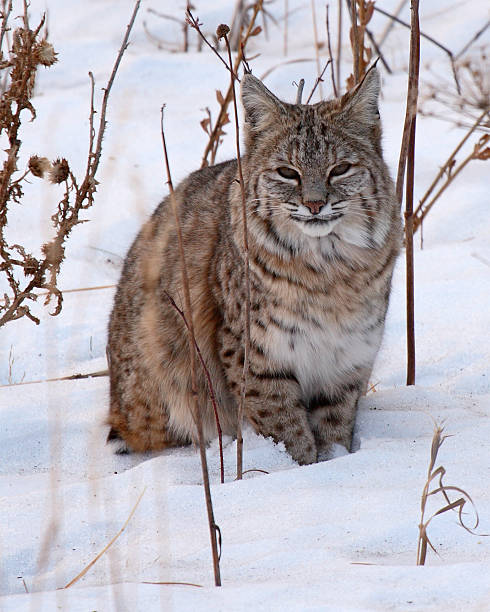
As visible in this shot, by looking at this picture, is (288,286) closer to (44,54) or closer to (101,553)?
(44,54)

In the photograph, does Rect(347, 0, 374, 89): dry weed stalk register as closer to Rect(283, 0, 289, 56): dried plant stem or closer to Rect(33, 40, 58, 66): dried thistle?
Rect(33, 40, 58, 66): dried thistle

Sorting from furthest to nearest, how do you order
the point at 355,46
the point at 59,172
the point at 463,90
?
1. the point at 463,90
2. the point at 355,46
3. the point at 59,172

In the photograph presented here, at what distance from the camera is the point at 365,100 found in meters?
3.56

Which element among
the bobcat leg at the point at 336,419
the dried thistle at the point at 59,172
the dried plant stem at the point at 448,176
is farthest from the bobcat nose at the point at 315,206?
the dried plant stem at the point at 448,176

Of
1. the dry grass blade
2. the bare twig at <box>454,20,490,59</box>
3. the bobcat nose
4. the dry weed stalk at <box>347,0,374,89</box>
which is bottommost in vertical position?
the dry grass blade

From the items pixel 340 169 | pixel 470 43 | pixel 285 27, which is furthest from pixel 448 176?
pixel 285 27

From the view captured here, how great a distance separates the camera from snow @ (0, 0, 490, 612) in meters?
2.26

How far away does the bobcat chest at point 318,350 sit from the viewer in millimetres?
3479

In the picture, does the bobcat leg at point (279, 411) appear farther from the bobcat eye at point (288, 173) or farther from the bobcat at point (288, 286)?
the bobcat eye at point (288, 173)

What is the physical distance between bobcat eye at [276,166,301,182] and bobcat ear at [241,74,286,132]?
0.23 metres

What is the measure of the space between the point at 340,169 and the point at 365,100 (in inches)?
11.9

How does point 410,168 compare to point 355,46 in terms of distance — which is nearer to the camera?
point 410,168

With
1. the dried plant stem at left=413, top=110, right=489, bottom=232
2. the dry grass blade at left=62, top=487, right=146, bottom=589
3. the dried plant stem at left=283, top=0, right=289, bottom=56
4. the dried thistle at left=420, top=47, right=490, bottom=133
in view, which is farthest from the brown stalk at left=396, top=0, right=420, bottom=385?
the dried plant stem at left=283, top=0, right=289, bottom=56

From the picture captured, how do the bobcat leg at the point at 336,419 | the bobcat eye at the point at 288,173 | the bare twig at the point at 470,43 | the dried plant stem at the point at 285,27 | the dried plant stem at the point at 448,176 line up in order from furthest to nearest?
1. the dried plant stem at the point at 285,27
2. the bare twig at the point at 470,43
3. the dried plant stem at the point at 448,176
4. the bobcat leg at the point at 336,419
5. the bobcat eye at the point at 288,173
